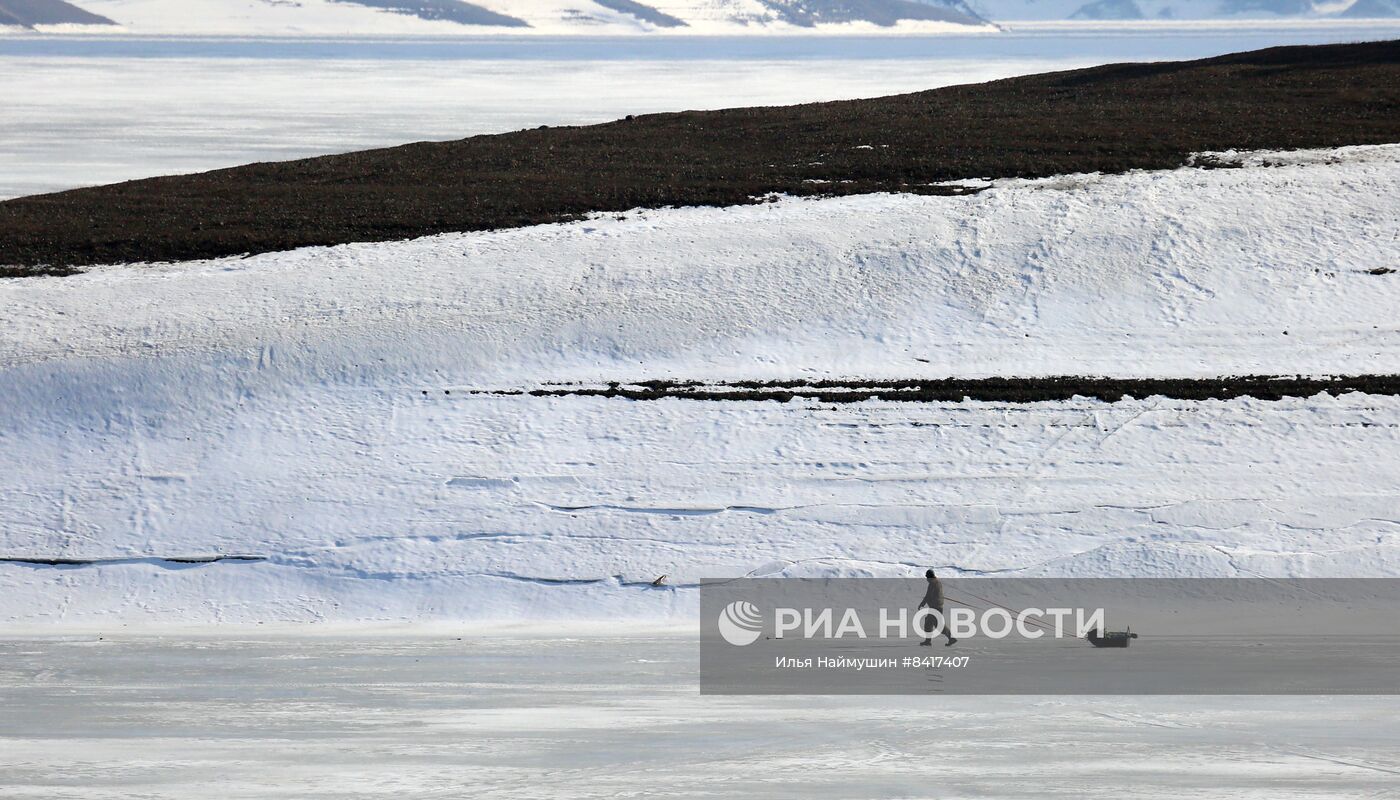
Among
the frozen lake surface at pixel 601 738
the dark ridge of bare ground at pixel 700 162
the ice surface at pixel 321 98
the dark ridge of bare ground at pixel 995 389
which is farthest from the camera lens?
the ice surface at pixel 321 98

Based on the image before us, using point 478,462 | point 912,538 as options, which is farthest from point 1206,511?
point 478,462

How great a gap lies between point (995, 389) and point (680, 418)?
3989mm

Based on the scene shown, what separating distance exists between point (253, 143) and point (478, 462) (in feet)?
113

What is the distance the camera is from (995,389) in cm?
1794

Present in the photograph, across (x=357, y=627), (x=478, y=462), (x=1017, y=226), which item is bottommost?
(x=357, y=627)

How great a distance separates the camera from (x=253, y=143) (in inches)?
1863

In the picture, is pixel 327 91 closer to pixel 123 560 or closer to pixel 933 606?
pixel 123 560

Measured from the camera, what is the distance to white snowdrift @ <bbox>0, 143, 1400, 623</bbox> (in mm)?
14570

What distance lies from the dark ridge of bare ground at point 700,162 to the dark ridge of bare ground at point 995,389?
665 centimetres

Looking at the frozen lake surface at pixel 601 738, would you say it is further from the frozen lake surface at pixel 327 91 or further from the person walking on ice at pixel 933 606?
the frozen lake surface at pixel 327 91

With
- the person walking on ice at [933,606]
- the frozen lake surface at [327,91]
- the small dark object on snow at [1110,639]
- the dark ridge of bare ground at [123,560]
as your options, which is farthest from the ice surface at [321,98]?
the small dark object on snow at [1110,639]

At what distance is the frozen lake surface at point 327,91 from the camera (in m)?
45.6

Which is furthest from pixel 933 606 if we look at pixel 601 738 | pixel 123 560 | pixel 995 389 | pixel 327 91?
pixel 327 91

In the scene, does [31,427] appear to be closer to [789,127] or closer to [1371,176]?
[789,127]
